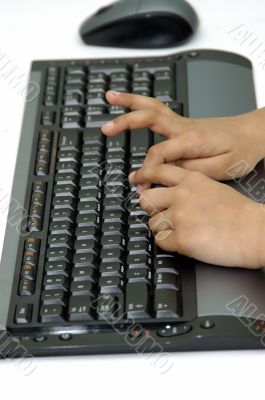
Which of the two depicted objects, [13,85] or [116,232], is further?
[13,85]

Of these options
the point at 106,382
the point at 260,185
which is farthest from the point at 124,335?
the point at 260,185

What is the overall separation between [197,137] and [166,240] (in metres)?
0.13

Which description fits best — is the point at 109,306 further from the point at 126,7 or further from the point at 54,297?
the point at 126,7

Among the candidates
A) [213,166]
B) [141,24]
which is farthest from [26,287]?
[141,24]

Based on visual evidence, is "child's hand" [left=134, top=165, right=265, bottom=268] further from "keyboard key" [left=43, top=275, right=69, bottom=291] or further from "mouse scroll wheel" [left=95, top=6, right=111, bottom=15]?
"mouse scroll wheel" [left=95, top=6, right=111, bottom=15]

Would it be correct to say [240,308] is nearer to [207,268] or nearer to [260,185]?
[207,268]

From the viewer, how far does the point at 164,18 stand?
2.79 ft

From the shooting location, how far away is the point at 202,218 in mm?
655

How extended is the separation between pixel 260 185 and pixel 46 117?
0.25 metres

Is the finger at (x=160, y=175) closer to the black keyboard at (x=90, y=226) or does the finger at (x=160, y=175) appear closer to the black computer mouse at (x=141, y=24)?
the black keyboard at (x=90, y=226)

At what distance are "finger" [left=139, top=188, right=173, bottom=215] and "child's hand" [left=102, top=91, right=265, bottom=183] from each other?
1.3 inches

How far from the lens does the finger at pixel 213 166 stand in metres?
0.71

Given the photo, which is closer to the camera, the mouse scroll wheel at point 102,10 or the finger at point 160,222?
the finger at point 160,222

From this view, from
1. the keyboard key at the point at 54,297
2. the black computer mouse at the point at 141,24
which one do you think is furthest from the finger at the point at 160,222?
the black computer mouse at the point at 141,24
